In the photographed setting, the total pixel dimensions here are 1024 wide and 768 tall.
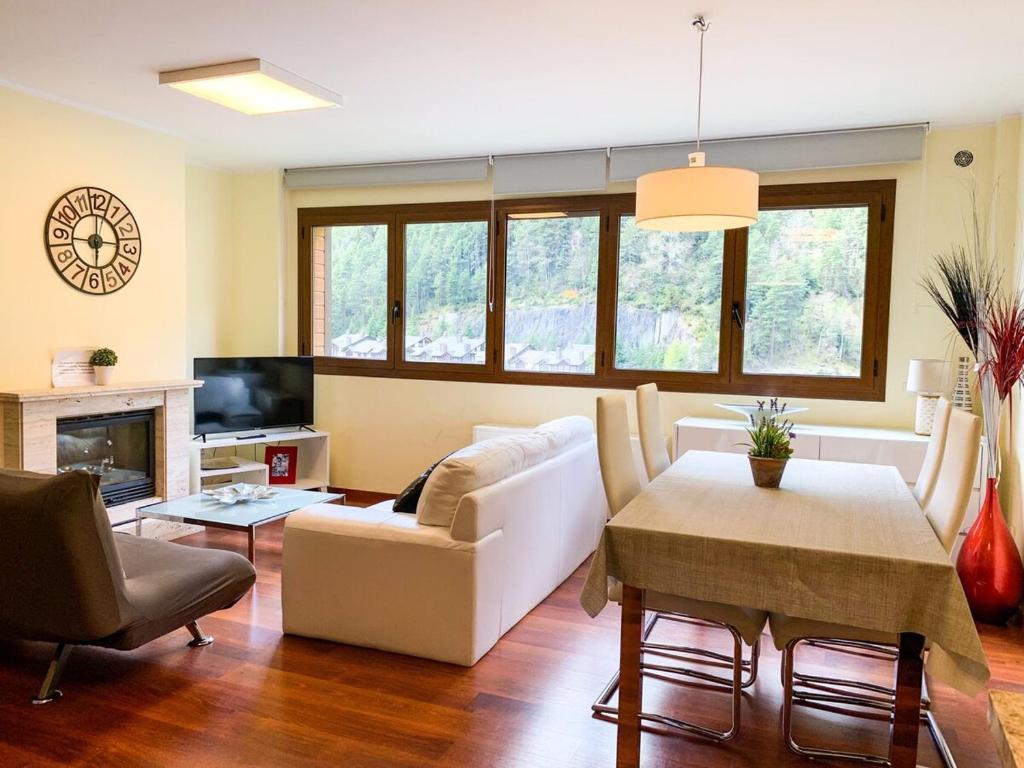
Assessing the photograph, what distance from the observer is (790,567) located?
2.12m

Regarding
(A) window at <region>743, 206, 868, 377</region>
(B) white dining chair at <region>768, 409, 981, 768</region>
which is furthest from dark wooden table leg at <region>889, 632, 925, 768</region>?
(A) window at <region>743, 206, 868, 377</region>

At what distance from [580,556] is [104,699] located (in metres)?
2.46

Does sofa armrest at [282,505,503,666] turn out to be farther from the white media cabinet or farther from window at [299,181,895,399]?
window at [299,181,895,399]

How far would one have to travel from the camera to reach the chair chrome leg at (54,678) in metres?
2.70

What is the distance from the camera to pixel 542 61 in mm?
3477

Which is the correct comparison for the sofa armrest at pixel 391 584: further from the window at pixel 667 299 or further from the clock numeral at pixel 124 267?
the window at pixel 667 299

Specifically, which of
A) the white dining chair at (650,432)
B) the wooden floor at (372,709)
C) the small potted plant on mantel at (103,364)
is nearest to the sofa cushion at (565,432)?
the white dining chair at (650,432)

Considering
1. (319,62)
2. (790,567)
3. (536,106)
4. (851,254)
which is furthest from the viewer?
(851,254)

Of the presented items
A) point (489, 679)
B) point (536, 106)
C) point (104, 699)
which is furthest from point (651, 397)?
point (104, 699)

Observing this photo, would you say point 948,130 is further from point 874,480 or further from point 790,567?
point 790,567

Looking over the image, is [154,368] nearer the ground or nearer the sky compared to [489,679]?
nearer the sky

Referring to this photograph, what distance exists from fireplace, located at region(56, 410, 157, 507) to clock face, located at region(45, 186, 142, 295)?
0.78 metres

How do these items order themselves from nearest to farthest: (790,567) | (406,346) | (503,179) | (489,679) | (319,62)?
(790,567) → (489,679) → (319,62) → (503,179) → (406,346)

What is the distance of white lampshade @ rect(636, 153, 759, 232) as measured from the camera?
271cm
